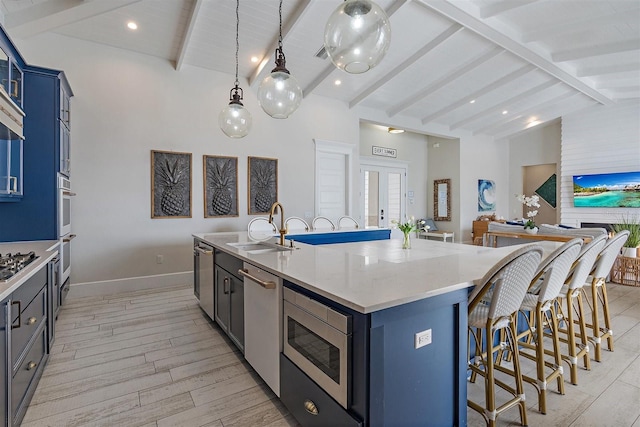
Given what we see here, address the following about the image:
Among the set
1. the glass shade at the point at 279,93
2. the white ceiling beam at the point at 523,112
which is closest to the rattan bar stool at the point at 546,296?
the glass shade at the point at 279,93

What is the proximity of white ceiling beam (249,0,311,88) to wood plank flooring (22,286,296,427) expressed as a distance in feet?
12.2

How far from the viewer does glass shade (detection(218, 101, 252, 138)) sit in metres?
3.27

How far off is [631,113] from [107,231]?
35.3ft

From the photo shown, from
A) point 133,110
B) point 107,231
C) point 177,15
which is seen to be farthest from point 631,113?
point 107,231

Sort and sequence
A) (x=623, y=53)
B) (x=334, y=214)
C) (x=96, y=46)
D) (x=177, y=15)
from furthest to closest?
1. (x=334, y=214)
2. (x=623, y=53)
3. (x=96, y=46)
4. (x=177, y=15)

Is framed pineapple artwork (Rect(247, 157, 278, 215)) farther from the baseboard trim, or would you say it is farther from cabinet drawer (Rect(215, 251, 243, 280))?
cabinet drawer (Rect(215, 251, 243, 280))

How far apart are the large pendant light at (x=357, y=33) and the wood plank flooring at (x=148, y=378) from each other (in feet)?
7.10

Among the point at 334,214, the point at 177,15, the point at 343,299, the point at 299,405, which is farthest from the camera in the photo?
the point at 334,214

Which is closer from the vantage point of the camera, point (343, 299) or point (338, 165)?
point (343, 299)

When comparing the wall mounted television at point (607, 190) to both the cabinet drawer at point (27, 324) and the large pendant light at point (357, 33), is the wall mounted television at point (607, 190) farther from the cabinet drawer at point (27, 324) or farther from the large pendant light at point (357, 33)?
the cabinet drawer at point (27, 324)

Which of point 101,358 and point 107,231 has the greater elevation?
point 107,231

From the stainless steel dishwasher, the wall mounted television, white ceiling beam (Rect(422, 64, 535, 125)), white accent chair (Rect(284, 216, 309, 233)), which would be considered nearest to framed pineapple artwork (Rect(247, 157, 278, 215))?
white accent chair (Rect(284, 216, 309, 233))

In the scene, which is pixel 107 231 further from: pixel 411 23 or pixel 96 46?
pixel 411 23

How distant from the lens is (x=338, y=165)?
258 inches
